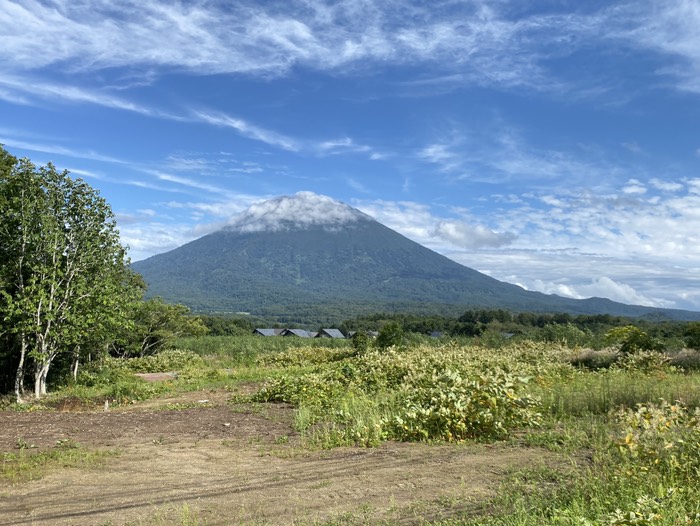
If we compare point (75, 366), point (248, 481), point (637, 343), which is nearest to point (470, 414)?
point (248, 481)

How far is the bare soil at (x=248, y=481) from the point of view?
422cm

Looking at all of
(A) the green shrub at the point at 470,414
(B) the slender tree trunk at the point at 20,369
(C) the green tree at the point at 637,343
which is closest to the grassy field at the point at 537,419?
(A) the green shrub at the point at 470,414

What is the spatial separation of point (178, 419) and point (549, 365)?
956 centimetres

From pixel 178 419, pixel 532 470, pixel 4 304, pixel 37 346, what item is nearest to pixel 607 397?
pixel 532 470

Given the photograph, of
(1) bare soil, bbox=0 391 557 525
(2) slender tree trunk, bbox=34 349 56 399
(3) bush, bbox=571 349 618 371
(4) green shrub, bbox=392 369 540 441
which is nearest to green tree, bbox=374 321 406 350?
(3) bush, bbox=571 349 618 371

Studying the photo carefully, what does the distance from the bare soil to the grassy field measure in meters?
0.31

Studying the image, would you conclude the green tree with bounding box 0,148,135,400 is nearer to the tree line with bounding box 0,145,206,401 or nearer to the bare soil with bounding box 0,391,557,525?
the tree line with bounding box 0,145,206,401

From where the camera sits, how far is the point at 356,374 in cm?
1296

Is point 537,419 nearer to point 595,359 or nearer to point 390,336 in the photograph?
point 595,359

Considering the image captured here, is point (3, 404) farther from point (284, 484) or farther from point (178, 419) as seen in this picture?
point (284, 484)

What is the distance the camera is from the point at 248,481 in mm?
5219

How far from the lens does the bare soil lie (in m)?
4.22

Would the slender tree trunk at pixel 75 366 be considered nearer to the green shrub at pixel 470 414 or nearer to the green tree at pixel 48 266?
the green tree at pixel 48 266

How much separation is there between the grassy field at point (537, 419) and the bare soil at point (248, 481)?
12.2 inches
